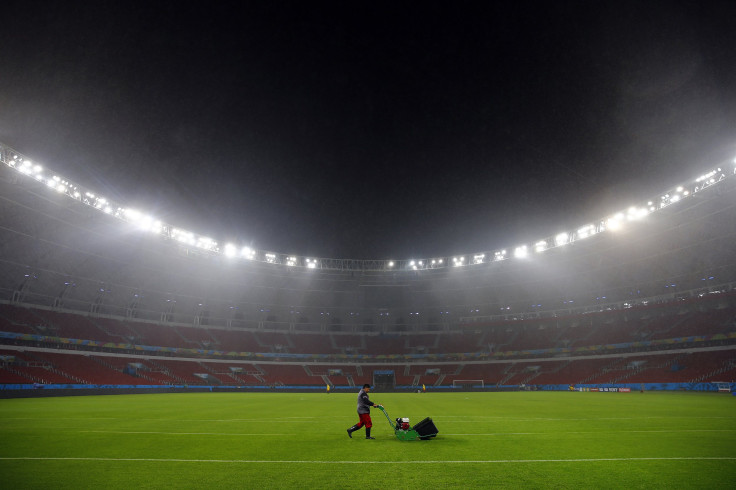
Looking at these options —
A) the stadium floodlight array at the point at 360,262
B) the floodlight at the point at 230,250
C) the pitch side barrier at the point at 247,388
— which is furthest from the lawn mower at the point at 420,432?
the floodlight at the point at 230,250

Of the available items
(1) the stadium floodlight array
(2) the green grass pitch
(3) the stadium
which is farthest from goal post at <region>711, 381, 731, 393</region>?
(2) the green grass pitch

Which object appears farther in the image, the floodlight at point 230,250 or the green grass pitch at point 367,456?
the floodlight at point 230,250

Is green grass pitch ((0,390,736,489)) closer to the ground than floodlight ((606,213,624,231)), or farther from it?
closer to the ground

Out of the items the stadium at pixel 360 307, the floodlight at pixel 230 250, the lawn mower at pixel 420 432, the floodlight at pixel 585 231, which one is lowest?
the lawn mower at pixel 420 432

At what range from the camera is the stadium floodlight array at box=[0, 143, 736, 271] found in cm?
3559

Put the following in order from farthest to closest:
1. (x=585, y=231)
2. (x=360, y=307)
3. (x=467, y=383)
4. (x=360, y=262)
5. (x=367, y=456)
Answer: (x=360, y=307)
(x=360, y=262)
(x=467, y=383)
(x=585, y=231)
(x=367, y=456)

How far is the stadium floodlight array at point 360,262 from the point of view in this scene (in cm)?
3559

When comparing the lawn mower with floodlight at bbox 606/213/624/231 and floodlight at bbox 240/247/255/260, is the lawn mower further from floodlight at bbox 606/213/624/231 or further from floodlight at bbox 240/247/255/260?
floodlight at bbox 240/247/255/260

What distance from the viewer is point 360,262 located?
74250 mm

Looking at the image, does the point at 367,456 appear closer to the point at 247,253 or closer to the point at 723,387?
the point at 723,387

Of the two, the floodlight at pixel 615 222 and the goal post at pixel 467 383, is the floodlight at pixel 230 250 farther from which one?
the floodlight at pixel 615 222

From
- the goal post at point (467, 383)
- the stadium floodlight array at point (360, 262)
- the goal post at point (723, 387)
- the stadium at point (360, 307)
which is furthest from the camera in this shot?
the goal post at point (467, 383)

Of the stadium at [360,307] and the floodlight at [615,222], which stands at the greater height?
the floodlight at [615,222]

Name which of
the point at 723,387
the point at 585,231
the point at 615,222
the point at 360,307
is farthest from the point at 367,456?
the point at 360,307
